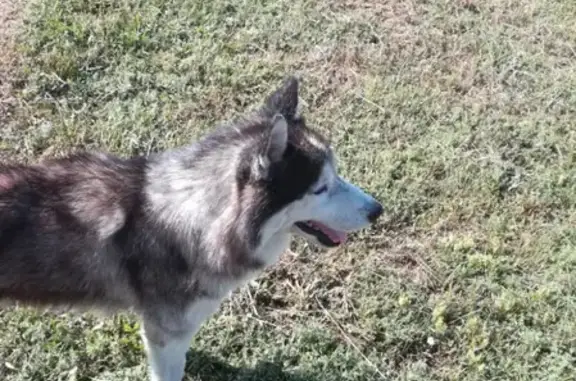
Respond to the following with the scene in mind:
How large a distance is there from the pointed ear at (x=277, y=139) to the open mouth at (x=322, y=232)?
1.53ft

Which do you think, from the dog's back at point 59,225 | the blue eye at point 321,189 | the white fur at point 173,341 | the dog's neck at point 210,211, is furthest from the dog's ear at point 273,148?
the white fur at point 173,341

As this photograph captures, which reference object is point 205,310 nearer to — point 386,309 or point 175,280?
point 175,280

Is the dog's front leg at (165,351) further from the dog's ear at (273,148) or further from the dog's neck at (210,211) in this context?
the dog's ear at (273,148)

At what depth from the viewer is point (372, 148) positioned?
503 cm

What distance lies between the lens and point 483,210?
15.7 ft

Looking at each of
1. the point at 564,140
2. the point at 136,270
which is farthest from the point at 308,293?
the point at 564,140

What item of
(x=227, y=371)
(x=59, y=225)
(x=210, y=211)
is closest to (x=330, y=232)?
(x=210, y=211)

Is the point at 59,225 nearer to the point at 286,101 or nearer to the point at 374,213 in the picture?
the point at 286,101

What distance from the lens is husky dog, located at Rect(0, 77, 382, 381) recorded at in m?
3.20

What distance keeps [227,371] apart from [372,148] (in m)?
1.74

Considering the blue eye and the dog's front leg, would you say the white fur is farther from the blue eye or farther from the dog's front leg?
the blue eye

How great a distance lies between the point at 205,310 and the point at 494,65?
301 centimetres

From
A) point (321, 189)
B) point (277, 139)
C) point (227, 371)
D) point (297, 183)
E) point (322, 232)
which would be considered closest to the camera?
point (277, 139)

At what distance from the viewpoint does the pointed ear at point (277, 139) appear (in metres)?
2.97
